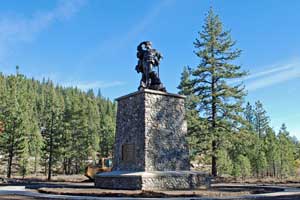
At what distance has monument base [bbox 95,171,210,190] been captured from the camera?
40.1 feet

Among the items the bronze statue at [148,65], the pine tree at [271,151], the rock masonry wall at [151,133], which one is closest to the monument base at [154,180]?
the rock masonry wall at [151,133]

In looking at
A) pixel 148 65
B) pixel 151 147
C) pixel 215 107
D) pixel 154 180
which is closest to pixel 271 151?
pixel 215 107

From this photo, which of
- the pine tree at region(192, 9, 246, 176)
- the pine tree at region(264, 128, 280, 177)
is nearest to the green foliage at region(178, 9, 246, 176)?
the pine tree at region(192, 9, 246, 176)

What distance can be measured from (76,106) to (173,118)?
22167 millimetres

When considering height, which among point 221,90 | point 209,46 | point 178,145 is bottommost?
point 178,145

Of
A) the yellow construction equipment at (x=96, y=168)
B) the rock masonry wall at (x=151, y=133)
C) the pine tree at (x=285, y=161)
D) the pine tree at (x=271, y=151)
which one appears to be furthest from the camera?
the pine tree at (x=285, y=161)

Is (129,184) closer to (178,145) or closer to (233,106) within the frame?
(178,145)

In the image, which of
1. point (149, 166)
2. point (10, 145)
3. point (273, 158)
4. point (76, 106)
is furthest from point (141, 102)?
point (273, 158)

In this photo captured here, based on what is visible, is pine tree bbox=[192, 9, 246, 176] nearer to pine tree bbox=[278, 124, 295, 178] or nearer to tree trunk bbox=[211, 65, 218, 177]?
tree trunk bbox=[211, 65, 218, 177]

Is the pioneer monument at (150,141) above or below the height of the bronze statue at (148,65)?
below

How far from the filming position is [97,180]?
45.3ft

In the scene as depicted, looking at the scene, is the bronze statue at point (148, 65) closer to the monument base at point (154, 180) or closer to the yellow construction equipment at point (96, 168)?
the monument base at point (154, 180)

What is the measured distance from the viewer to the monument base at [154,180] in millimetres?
12219

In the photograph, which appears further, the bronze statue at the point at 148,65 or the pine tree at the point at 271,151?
the pine tree at the point at 271,151
